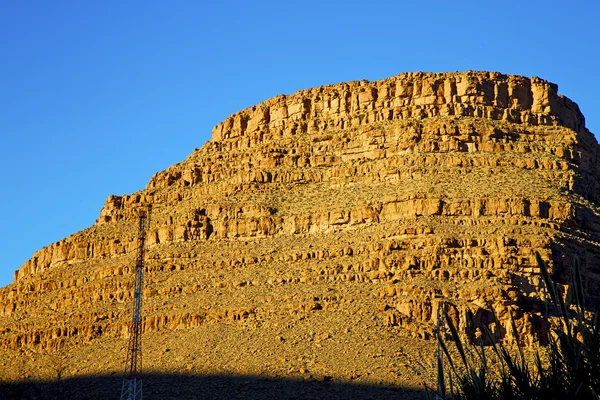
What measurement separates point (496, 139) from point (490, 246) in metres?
14.0

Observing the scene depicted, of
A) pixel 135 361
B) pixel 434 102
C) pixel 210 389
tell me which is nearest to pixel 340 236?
pixel 434 102

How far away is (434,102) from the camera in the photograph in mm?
94562

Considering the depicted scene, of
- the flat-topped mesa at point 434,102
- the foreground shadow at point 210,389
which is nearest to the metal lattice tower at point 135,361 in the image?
the foreground shadow at point 210,389

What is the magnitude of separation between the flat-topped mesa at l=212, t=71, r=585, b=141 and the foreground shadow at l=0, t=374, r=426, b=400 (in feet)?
100

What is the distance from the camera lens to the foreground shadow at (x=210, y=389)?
6556cm

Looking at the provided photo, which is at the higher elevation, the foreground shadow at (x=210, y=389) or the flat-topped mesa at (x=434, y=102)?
the flat-topped mesa at (x=434, y=102)

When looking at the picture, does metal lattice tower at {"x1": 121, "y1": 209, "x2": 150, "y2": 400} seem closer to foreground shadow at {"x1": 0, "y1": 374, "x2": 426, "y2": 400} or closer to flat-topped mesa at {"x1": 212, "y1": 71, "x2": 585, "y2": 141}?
foreground shadow at {"x1": 0, "y1": 374, "x2": 426, "y2": 400}

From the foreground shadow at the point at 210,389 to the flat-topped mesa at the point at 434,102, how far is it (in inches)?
1204

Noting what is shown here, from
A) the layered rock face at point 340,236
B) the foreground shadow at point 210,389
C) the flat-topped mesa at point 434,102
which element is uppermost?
the flat-topped mesa at point 434,102

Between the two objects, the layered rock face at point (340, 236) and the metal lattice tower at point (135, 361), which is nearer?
the metal lattice tower at point (135, 361)

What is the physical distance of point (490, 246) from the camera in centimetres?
7794

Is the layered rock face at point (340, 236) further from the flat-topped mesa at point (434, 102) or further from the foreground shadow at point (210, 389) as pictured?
the foreground shadow at point (210, 389)

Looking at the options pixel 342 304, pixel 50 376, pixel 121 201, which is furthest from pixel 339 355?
pixel 121 201

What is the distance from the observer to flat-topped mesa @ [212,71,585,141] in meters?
94.0
